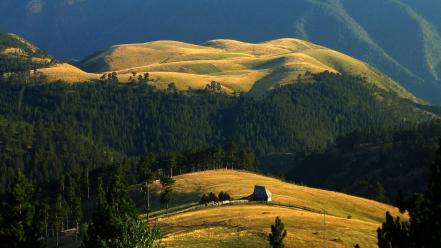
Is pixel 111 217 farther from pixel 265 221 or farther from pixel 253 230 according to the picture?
pixel 265 221

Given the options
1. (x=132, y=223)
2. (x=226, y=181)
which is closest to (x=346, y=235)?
(x=132, y=223)

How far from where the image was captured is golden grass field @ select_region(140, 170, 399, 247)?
78188 mm

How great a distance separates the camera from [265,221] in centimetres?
9075

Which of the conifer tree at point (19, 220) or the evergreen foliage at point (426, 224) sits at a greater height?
the evergreen foliage at point (426, 224)

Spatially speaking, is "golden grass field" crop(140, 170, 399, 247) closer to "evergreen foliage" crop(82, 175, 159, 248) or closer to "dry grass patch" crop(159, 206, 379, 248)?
"dry grass patch" crop(159, 206, 379, 248)

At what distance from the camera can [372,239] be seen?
8244 centimetres

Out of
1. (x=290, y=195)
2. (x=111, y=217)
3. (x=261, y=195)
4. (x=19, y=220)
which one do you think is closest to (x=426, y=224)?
(x=111, y=217)

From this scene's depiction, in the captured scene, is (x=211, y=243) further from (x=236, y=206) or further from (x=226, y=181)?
(x=226, y=181)

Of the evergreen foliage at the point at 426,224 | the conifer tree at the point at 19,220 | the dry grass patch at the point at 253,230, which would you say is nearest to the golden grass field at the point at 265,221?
the dry grass patch at the point at 253,230

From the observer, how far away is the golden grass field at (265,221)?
78.2m

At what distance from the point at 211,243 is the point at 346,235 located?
20.9 m

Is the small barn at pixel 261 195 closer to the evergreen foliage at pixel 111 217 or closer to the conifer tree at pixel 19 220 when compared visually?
the evergreen foliage at pixel 111 217

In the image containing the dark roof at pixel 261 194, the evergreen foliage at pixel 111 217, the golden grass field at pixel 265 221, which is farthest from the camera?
the dark roof at pixel 261 194

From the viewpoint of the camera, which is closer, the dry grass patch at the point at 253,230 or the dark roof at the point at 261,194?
the dry grass patch at the point at 253,230
